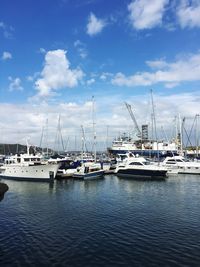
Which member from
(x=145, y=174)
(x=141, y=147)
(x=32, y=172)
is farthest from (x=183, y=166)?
(x=141, y=147)

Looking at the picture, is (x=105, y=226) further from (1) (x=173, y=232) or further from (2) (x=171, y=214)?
(2) (x=171, y=214)

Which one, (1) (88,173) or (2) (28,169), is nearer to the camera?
(2) (28,169)

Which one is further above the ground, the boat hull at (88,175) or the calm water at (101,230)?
the boat hull at (88,175)

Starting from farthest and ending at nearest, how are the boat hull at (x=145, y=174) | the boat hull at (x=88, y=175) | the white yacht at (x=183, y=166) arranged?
the white yacht at (x=183, y=166)
the boat hull at (x=145, y=174)
the boat hull at (x=88, y=175)

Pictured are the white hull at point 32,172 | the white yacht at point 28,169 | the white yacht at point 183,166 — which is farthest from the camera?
the white yacht at point 183,166

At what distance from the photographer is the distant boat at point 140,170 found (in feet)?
249

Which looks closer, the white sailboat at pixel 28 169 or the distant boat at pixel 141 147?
the white sailboat at pixel 28 169

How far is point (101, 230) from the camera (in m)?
28.6

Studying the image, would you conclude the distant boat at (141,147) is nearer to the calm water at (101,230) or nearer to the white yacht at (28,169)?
the white yacht at (28,169)

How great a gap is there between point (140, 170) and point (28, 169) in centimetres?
2679

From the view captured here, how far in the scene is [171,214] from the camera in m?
34.7

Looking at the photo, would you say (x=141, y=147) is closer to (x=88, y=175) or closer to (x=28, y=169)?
(x=88, y=175)

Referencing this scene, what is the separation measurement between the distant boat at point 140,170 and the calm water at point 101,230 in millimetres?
26743

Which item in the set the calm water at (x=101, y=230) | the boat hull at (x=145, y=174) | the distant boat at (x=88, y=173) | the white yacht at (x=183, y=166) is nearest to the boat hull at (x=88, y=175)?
the distant boat at (x=88, y=173)
